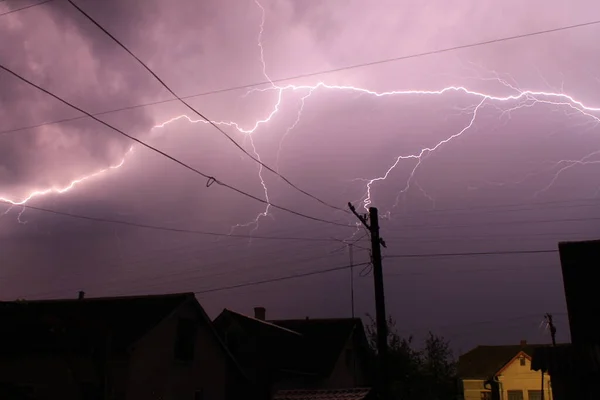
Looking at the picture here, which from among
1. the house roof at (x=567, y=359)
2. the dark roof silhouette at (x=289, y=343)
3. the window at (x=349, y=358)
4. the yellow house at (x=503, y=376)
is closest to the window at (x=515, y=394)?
the yellow house at (x=503, y=376)

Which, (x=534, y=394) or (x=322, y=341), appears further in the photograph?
(x=534, y=394)

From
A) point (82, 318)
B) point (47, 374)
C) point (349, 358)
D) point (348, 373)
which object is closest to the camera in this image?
point (82, 318)

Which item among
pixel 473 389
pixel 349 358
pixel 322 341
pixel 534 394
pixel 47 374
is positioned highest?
pixel 322 341

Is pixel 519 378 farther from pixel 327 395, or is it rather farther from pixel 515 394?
pixel 327 395

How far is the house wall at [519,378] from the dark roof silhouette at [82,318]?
41924mm

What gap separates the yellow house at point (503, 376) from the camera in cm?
5306

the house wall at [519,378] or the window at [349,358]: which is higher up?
the window at [349,358]

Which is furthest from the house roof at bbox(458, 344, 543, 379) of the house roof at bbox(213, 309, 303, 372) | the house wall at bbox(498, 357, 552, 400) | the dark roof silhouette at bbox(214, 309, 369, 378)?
the house roof at bbox(213, 309, 303, 372)

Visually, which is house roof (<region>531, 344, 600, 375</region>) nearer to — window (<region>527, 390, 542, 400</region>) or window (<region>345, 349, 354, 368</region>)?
window (<region>345, 349, 354, 368</region>)

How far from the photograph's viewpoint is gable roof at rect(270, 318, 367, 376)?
3055 centimetres

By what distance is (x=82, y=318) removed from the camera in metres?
17.0

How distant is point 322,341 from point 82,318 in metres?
17.8

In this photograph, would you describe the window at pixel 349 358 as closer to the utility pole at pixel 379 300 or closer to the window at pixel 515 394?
the utility pole at pixel 379 300

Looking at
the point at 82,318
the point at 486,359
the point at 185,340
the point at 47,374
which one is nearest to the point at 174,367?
the point at 185,340
